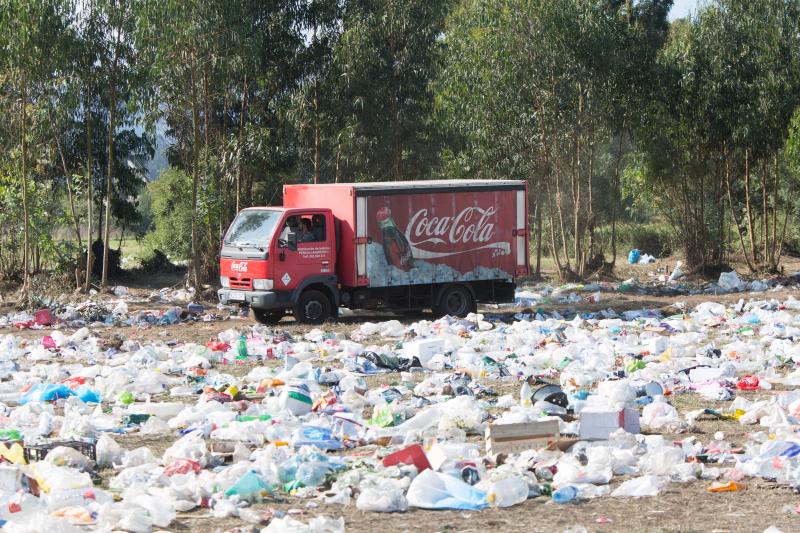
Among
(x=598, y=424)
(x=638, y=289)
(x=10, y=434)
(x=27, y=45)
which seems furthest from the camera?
(x=638, y=289)

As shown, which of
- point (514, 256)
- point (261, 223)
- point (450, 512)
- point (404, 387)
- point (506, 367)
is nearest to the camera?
point (450, 512)

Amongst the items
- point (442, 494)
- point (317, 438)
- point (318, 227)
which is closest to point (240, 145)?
point (318, 227)

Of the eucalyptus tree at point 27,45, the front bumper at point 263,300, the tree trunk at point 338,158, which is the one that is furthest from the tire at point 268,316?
the tree trunk at point 338,158

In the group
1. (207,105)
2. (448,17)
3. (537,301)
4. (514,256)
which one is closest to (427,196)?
(514,256)

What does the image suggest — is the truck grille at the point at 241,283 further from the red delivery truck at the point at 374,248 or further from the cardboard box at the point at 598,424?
the cardboard box at the point at 598,424

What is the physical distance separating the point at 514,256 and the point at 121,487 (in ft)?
37.4

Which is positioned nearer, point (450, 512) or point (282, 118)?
point (450, 512)

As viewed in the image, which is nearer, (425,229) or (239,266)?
(239,266)

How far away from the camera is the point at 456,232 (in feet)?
54.3

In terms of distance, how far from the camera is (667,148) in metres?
25.3

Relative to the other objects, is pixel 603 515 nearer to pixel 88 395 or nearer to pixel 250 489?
pixel 250 489

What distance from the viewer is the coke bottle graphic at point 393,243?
15844 millimetres

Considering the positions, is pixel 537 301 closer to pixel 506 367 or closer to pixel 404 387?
pixel 506 367

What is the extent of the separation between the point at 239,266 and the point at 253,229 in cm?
58
